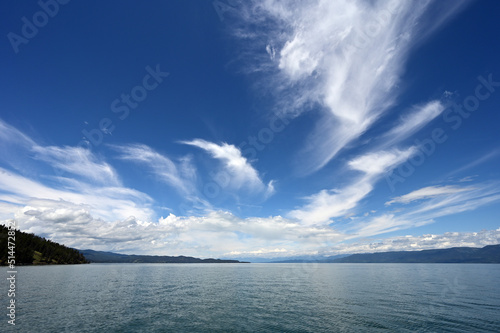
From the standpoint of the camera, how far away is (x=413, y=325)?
122ft

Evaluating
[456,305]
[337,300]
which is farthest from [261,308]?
[456,305]

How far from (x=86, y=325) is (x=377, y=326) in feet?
152

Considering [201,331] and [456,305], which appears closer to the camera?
[201,331]

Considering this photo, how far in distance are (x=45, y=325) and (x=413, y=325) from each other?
5824 cm

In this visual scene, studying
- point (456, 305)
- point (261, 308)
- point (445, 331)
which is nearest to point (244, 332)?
point (261, 308)

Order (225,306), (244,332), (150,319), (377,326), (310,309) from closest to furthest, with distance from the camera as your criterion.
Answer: (244,332) → (377,326) → (150,319) → (310,309) → (225,306)

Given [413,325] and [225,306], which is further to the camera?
[225,306]

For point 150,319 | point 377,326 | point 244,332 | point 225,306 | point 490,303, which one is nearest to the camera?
point 244,332

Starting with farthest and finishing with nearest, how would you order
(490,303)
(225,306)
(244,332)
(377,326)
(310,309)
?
(490,303), (225,306), (310,309), (377,326), (244,332)

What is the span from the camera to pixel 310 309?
1864 inches

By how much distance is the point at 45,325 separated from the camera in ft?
112

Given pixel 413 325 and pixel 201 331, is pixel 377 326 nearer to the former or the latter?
pixel 413 325

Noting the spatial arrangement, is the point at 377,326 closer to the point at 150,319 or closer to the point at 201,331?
the point at 201,331

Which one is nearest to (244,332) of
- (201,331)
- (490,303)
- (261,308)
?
(201,331)
